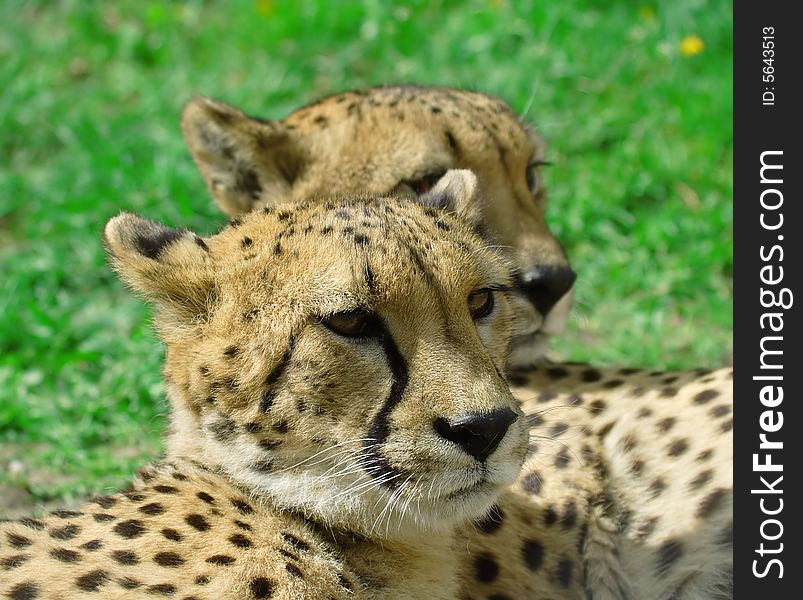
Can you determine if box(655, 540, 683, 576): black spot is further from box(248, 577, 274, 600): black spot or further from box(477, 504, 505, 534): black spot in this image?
box(248, 577, 274, 600): black spot

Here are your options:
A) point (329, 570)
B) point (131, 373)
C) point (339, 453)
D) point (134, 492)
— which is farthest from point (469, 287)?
point (131, 373)

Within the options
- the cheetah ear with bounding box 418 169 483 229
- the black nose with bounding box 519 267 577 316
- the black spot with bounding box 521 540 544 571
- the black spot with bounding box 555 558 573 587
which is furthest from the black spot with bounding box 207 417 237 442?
the black nose with bounding box 519 267 577 316

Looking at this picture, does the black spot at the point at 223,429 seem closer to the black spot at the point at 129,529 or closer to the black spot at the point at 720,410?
the black spot at the point at 129,529

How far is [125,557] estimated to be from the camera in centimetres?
222

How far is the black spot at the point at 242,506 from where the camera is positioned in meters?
2.36

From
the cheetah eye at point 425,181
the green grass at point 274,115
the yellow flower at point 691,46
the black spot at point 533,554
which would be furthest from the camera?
the yellow flower at point 691,46

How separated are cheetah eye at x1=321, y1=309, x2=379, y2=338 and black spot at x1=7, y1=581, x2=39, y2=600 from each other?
27.9 inches

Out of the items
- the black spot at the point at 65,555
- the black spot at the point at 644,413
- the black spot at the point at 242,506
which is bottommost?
the black spot at the point at 65,555

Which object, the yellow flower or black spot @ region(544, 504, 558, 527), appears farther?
the yellow flower

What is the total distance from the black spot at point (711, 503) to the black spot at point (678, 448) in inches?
5.9

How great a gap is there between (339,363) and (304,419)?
0.13 meters

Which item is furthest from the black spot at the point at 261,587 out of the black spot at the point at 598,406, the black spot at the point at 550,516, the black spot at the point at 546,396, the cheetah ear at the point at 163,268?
the black spot at the point at 598,406

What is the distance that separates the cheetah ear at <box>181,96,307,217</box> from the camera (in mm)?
3371

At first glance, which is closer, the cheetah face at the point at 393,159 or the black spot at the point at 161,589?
the black spot at the point at 161,589
